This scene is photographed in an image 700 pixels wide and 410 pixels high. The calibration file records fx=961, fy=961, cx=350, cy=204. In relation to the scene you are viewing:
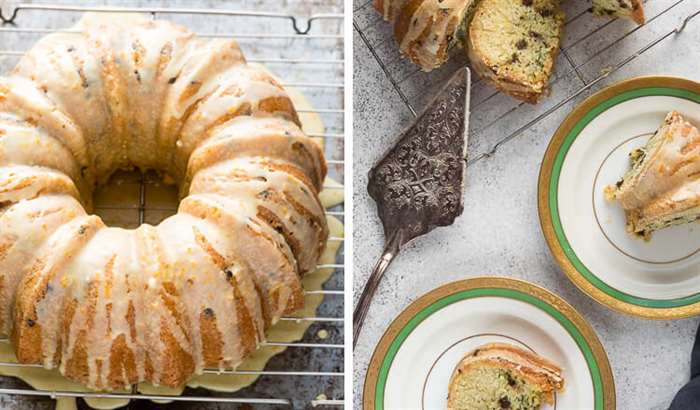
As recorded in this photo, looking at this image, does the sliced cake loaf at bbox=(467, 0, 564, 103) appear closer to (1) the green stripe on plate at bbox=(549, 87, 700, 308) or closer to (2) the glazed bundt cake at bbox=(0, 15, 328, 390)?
(1) the green stripe on plate at bbox=(549, 87, 700, 308)

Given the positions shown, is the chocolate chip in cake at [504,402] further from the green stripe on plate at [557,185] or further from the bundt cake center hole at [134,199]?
the bundt cake center hole at [134,199]

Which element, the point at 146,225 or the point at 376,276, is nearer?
the point at 146,225

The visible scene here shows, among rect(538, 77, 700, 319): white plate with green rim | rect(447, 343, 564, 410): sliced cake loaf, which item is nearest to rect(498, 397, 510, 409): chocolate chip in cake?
rect(447, 343, 564, 410): sliced cake loaf

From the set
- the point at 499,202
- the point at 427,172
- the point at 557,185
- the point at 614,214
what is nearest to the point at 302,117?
the point at 427,172

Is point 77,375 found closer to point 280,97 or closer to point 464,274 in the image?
point 280,97

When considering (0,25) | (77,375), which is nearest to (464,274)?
(77,375)

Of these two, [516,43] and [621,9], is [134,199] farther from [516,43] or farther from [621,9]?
[621,9]

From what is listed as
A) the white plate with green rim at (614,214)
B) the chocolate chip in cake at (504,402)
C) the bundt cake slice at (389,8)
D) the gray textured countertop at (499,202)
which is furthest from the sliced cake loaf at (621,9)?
the chocolate chip in cake at (504,402)
